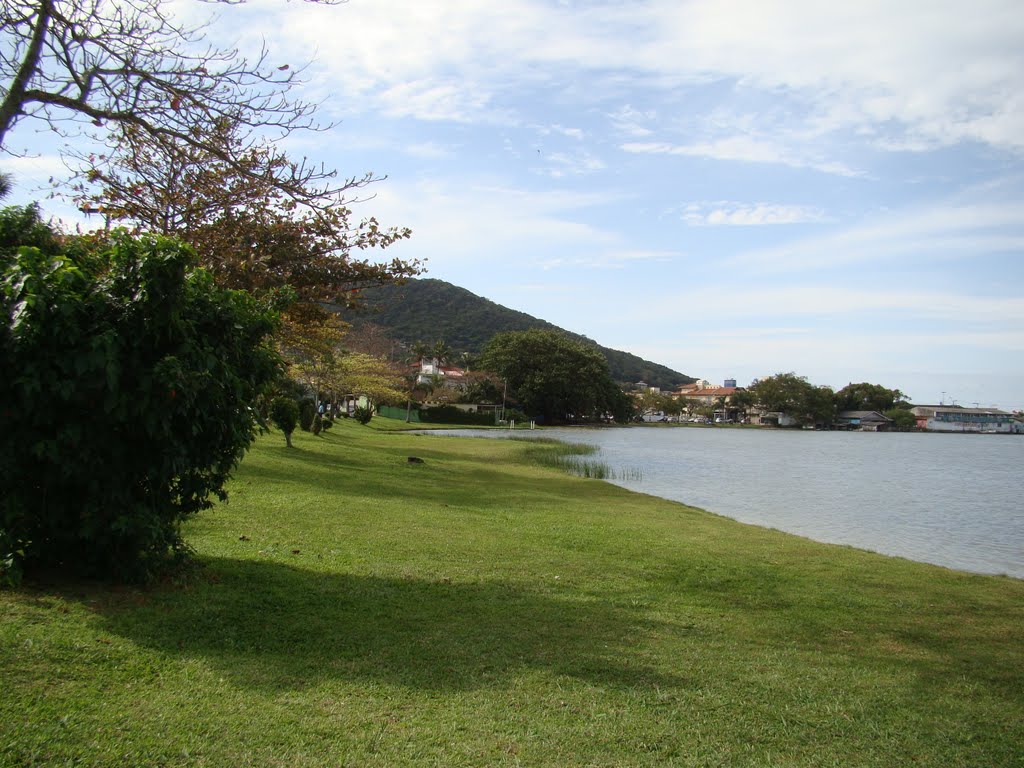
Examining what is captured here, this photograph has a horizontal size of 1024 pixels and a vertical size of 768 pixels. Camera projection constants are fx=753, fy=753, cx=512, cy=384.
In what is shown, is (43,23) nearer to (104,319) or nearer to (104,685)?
(104,319)

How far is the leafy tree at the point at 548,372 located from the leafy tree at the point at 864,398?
62.9 meters

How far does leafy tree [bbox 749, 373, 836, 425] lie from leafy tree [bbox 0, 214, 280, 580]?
13027 centimetres

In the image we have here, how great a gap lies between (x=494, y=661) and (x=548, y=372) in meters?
82.5

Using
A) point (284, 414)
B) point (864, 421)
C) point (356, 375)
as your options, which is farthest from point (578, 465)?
point (864, 421)

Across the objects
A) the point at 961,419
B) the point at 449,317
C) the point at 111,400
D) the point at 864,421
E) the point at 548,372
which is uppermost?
the point at 449,317

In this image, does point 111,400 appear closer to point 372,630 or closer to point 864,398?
point 372,630

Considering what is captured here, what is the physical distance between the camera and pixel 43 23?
263 inches

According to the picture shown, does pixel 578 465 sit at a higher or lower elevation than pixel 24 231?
lower

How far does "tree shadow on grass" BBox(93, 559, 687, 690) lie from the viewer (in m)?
4.70

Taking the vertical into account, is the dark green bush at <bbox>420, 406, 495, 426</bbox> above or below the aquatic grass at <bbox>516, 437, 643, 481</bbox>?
above

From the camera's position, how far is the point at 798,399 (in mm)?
126938

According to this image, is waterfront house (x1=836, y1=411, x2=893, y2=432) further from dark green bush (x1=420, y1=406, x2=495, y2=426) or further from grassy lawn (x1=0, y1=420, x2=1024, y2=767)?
grassy lawn (x1=0, y1=420, x2=1024, y2=767)

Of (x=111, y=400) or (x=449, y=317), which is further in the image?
(x=449, y=317)

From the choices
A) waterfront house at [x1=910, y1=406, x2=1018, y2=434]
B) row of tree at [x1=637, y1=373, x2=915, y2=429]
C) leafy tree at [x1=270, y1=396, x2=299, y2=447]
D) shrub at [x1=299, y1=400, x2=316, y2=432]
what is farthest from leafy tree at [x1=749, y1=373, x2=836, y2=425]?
leafy tree at [x1=270, y1=396, x2=299, y2=447]
